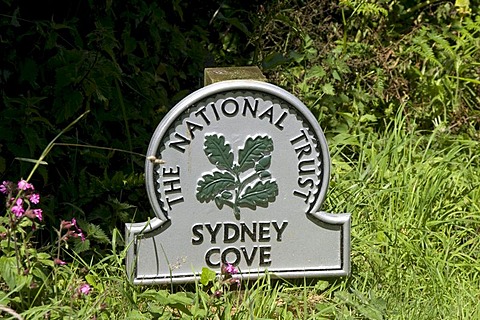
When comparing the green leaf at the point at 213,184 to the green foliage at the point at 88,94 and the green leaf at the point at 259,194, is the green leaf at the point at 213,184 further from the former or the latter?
the green foliage at the point at 88,94

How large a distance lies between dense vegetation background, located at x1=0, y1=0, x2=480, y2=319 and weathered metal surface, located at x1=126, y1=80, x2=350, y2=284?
130mm

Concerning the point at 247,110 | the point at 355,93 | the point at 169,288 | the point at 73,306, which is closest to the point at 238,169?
the point at 247,110

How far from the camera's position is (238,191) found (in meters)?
3.51

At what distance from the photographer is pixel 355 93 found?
16.6 ft

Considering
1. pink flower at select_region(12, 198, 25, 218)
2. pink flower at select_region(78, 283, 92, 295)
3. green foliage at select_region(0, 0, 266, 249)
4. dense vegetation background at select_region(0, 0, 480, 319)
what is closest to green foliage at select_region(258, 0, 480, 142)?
dense vegetation background at select_region(0, 0, 480, 319)

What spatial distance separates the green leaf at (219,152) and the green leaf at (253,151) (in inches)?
1.6

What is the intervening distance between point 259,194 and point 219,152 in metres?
0.23

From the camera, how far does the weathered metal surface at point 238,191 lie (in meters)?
3.42

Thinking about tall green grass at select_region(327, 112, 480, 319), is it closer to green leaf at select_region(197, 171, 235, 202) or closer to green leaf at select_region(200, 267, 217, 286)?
green leaf at select_region(200, 267, 217, 286)

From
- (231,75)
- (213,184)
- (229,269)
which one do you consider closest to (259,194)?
(213,184)

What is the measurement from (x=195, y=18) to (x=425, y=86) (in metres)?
1.33

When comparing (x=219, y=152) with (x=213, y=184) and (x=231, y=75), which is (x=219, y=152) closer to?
(x=213, y=184)

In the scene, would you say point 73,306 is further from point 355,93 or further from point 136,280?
point 355,93

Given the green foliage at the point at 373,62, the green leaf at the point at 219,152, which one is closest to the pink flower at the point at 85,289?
the green leaf at the point at 219,152
